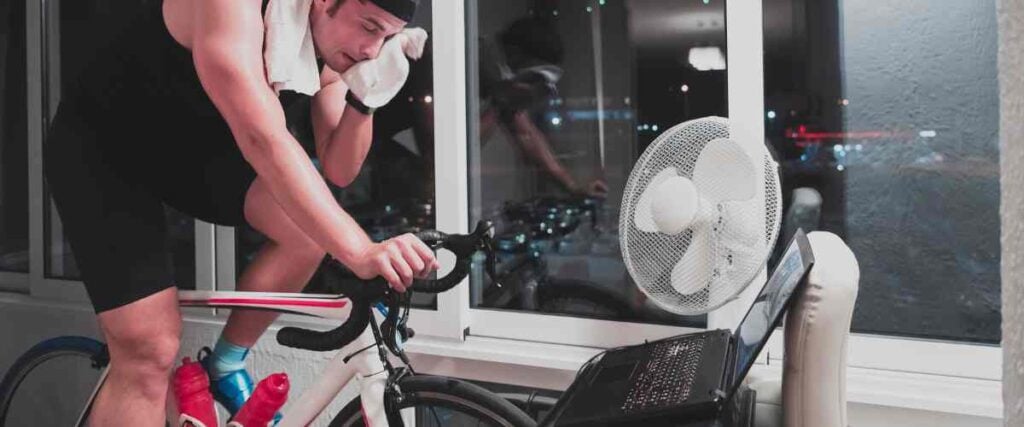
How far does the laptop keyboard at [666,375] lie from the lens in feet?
2.79

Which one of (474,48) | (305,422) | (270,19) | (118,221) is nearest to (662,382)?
(305,422)

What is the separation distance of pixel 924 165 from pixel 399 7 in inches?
44.5

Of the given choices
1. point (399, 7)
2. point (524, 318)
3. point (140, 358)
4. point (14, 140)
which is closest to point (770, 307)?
point (399, 7)

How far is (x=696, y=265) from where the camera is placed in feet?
4.44

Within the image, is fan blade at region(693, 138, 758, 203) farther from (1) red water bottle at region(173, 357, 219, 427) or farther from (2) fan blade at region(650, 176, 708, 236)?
(1) red water bottle at region(173, 357, 219, 427)

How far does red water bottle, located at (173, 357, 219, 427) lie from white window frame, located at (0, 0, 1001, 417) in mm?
500

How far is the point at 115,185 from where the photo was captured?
5.05 ft

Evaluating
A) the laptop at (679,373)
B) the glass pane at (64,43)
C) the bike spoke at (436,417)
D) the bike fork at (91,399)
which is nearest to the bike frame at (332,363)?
the bike spoke at (436,417)

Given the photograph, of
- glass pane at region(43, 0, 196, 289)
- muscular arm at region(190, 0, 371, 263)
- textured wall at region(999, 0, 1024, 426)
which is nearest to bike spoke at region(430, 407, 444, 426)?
muscular arm at region(190, 0, 371, 263)

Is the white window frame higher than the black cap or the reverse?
the reverse

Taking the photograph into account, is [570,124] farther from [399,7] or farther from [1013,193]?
[1013,193]

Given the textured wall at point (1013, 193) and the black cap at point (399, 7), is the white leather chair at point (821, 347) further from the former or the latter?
the black cap at point (399, 7)

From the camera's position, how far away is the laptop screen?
2.75 ft

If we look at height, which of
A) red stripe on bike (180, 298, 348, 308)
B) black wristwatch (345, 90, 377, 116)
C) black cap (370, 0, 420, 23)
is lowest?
red stripe on bike (180, 298, 348, 308)
